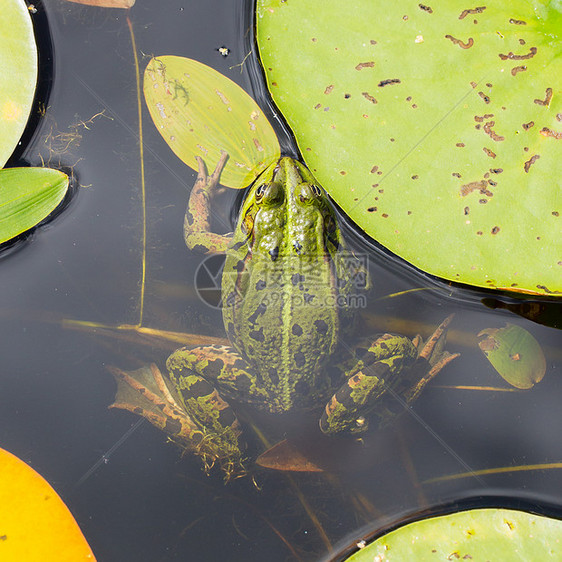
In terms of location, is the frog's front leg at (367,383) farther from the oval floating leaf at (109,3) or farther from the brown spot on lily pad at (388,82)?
the oval floating leaf at (109,3)

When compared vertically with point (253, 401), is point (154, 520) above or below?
below

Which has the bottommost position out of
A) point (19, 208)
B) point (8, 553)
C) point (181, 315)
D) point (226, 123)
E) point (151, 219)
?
point (8, 553)

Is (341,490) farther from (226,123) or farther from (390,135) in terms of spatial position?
(226,123)

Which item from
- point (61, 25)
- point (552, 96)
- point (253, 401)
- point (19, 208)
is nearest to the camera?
point (552, 96)

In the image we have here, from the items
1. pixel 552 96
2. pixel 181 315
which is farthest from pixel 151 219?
pixel 552 96

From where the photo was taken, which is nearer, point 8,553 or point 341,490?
point 8,553

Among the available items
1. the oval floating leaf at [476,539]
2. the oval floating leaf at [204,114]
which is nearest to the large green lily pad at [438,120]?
the oval floating leaf at [204,114]
